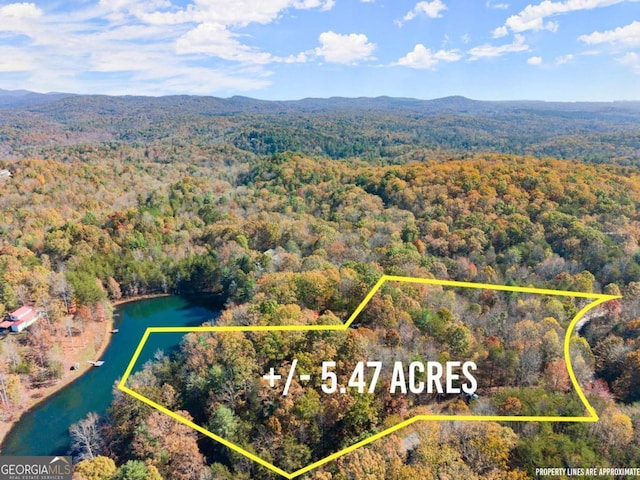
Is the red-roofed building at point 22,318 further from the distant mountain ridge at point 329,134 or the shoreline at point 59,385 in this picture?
the distant mountain ridge at point 329,134

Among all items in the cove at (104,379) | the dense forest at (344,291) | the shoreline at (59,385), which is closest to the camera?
the dense forest at (344,291)

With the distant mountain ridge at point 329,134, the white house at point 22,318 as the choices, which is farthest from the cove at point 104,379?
the distant mountain ridge at point 329,134

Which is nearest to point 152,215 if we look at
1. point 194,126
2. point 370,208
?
point 370,208

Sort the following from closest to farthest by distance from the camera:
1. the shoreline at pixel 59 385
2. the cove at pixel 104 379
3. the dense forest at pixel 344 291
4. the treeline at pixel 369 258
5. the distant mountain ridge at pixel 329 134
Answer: the treeline at pixel 369 258
the dense forest at pixel 344 291
the cove at pixel 104 379
the shoreline at pixel 59 385
the distant mountain ridge at pixel 329 134

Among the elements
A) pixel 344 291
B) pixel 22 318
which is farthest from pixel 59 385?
pixel 344 291

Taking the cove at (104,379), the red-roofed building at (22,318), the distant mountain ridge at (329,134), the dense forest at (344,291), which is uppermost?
the distant mountain ridge at (329,134)

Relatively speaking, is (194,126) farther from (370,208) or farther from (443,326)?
(443,326)
